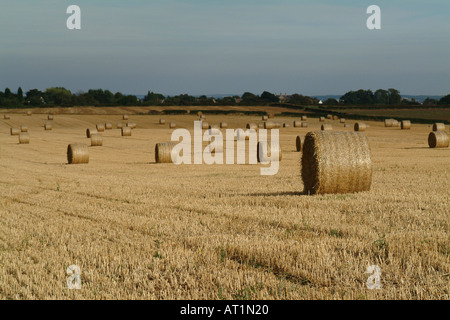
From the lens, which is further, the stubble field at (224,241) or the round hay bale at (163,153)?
the round hay bale at (163,153)

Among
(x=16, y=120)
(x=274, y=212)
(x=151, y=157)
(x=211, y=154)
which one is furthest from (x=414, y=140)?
(x=16, y=120)

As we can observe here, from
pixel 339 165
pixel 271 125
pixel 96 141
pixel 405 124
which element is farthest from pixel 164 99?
pixel 339 165

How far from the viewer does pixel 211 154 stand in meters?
29.0

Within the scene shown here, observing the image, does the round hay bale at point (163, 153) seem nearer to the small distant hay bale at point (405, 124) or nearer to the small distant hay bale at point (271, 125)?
the small distant hay bale at point (271, 125)

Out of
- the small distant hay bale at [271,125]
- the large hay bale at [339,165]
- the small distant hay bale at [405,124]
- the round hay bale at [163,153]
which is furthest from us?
the small distant hay bale at [271,125]

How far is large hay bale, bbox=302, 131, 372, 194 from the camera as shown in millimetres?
11859

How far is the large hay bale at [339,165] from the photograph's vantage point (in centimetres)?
1186

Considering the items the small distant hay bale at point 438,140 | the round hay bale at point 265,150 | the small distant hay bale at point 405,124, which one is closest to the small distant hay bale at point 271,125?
the small distant hay bale at point 405,124

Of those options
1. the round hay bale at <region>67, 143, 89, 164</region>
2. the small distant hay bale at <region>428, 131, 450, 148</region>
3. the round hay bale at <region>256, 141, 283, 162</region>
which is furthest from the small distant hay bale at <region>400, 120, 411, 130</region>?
the round hay bale at <region>67, 143, 89, 164</region>

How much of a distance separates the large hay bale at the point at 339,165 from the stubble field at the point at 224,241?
0.48 metres

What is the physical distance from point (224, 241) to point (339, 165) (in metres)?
5.54

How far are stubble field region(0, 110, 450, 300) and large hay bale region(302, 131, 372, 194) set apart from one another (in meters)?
0.48

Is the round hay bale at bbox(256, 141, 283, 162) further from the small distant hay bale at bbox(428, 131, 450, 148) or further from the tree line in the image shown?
the tree line

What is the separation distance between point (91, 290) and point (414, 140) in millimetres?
36495
